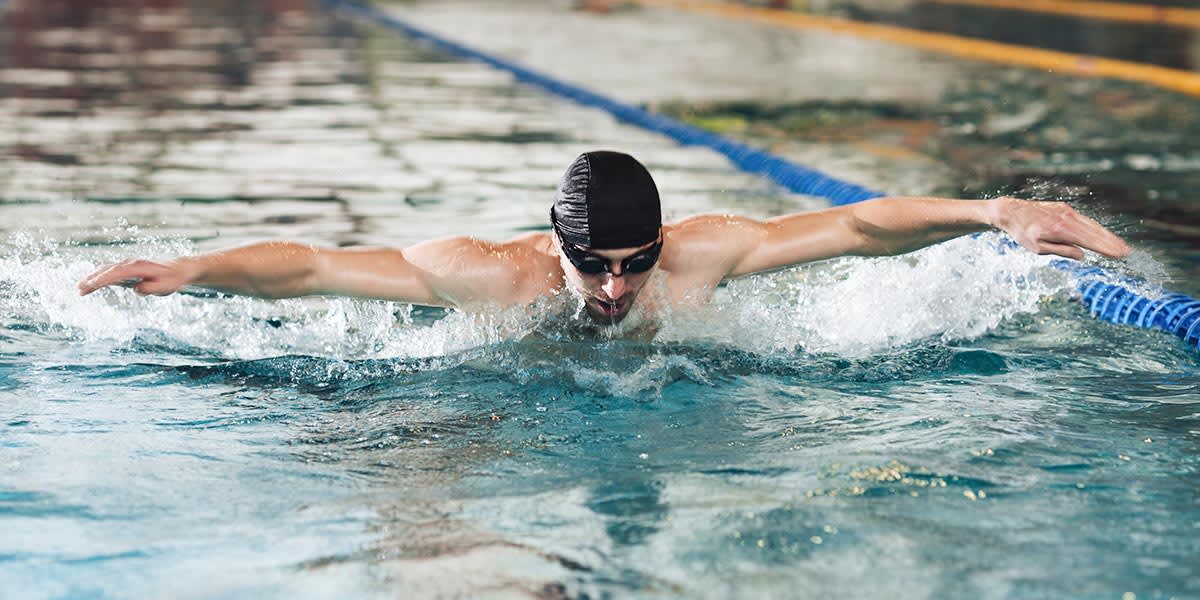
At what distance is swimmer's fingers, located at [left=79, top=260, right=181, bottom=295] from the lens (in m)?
2.97

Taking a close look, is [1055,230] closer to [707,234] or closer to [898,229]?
[898,229]

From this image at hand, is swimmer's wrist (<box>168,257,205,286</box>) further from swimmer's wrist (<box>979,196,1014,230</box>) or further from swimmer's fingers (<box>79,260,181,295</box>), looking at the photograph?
swimmer's wrist (<box>979,196,1014,230</box>)

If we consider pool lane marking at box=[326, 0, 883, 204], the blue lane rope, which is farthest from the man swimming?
pool lane marking at box=[326, 0, 883, 204]

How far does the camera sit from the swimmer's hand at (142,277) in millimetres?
2967

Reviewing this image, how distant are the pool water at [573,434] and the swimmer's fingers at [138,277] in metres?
0.35

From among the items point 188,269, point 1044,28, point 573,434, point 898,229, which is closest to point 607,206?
point 573,434

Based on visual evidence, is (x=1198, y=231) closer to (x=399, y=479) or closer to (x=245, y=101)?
(x=399, y=479)

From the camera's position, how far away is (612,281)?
3.26 m

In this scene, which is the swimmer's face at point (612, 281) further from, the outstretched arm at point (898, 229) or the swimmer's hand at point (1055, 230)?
the swimmer's hand at point (1055, 230)

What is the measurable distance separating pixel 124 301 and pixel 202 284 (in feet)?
3.90

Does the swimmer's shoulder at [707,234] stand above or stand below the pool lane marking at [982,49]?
above

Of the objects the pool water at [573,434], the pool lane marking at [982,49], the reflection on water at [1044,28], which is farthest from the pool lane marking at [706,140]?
the reflection on water at [1044,28]

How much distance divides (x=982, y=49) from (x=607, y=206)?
1064 centimetres

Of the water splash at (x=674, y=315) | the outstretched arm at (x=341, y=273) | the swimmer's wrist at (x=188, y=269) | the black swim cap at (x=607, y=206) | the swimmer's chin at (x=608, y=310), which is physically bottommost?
the water splash at (x=674, y=315)
